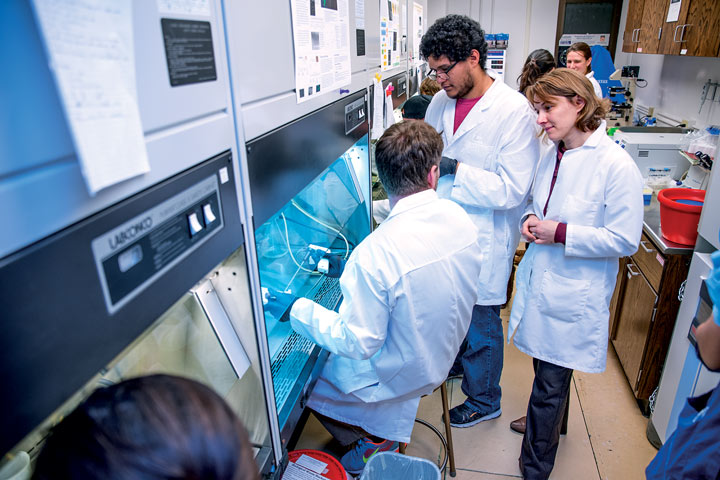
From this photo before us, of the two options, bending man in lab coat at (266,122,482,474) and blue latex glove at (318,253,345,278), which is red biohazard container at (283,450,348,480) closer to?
bending man in lab coat at (266,122,482,474)

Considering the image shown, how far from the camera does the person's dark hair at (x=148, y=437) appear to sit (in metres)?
0.44

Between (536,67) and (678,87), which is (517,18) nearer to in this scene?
(678,87)

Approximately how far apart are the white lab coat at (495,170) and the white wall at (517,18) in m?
4.76

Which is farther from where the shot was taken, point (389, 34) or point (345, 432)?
point (389, 34)

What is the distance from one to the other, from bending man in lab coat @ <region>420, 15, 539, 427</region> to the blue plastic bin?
691 millimetres

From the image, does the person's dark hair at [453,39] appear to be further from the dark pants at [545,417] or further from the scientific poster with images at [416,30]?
the scientific poster with images at [416,30]

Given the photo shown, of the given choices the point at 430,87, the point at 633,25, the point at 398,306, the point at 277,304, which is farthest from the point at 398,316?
the point at 633,25

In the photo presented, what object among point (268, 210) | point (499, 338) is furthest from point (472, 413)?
point (268, 210)

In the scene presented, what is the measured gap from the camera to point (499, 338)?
232 centimetres

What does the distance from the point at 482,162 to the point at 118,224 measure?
1.87 metres

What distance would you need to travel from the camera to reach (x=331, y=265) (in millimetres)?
1854

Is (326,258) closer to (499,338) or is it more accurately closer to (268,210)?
(268,210)

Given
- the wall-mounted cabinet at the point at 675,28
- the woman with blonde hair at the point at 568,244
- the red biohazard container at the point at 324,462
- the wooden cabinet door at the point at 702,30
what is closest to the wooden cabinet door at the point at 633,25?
the wall-mounted cabinet at the point at 675,28

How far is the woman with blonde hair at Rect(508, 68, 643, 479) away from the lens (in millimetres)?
1685
